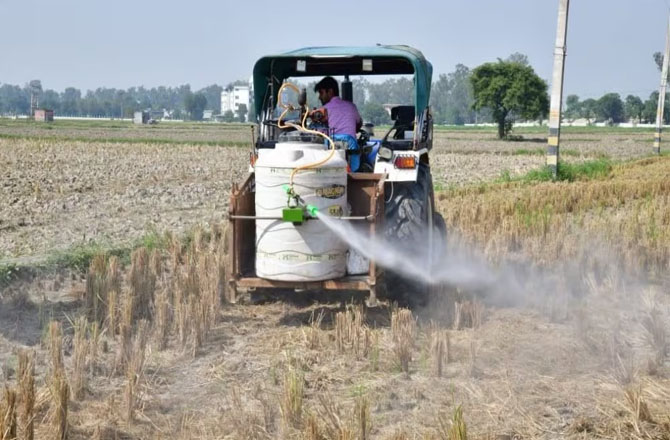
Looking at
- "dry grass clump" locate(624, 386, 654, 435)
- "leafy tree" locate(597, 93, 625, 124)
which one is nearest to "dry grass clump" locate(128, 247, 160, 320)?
"dry grass clump" locate(624, 386, 654, 435)

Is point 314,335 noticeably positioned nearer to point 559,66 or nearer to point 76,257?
point 76,257

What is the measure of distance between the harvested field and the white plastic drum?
1.45 feet

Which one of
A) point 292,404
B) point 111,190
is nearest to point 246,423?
point 292,404

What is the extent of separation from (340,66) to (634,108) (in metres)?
129

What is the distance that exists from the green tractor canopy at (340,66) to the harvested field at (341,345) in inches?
68.0

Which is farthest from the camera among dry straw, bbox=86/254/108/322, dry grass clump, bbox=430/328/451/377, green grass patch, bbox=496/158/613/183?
green grass patch, bbox=496/158/613/183

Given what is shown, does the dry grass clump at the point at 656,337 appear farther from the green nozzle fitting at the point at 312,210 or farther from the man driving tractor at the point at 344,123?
the man driving tractor at the point at 344,123

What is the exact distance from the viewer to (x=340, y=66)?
26.8 feet

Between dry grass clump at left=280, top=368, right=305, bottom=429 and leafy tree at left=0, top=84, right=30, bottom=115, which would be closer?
dry grass clump at left=280, top=368, right=305, bottom=429

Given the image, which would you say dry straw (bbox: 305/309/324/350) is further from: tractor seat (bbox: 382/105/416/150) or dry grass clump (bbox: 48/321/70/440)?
tractor seat (bbox: 382/105/416/150)

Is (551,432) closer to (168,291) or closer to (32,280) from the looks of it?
(168,291)

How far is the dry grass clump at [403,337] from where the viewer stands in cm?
525

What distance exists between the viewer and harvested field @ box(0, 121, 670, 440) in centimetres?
425

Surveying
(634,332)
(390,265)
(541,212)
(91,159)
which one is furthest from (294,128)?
(91,159)
